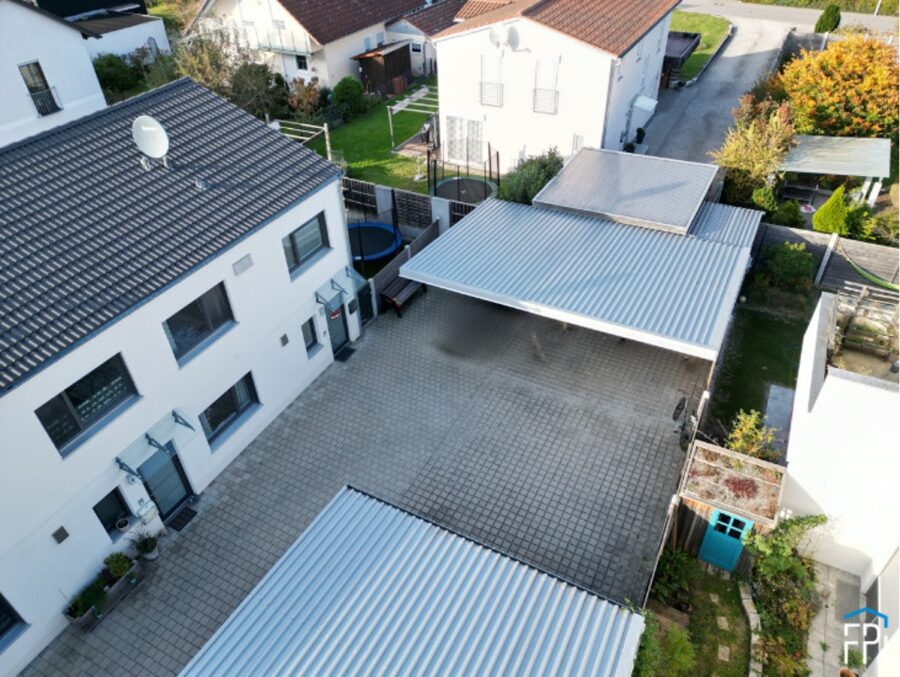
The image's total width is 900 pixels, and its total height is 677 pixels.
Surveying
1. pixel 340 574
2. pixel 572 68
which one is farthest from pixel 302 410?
pixel 572 68

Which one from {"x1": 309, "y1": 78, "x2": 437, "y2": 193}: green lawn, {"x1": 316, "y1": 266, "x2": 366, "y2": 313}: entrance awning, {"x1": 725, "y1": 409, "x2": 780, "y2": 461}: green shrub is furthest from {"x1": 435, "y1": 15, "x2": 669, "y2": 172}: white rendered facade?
{"x1": 725, "y1": 409, "x2": 780, "y2": 461}: green shrub

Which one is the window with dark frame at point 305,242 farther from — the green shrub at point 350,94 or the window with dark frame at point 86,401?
the green shrub at point 350,94

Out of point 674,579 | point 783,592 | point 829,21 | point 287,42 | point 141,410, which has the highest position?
point 287,42

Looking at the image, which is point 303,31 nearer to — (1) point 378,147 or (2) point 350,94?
(2) point 350,94

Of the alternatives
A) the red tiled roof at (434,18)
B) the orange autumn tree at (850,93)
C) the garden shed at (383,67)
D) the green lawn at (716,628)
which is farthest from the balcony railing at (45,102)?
the orange autumn tree at (850,93)

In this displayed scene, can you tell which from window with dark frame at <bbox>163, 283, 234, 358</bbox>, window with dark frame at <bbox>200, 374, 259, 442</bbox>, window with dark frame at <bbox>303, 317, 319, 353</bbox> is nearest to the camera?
window with dark frame at <bbox>163, 283, 234, 358</bbox>

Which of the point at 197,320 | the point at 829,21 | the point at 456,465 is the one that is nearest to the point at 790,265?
the point at 456,465

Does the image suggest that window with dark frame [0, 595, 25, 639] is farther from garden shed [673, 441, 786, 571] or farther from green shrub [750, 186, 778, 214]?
green shrub [750, 186, 778, 214]
